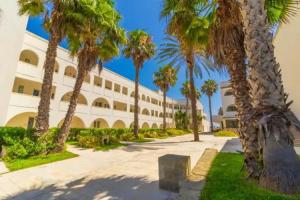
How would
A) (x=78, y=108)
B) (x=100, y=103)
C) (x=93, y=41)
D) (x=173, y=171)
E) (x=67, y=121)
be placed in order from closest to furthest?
1. (x=173, y=171)
2. (x=67, y=121)
3. (x=93, y=41)
4. (x=78, y=108)
5. (x=100, y=103)

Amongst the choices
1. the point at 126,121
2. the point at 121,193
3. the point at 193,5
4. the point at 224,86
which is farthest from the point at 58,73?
the point at 224,86

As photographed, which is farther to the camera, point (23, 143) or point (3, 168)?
point (23, 143)

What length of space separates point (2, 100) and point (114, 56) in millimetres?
10254

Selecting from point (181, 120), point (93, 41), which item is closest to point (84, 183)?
point (93, 41)

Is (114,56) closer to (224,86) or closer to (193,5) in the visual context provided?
(193,5)

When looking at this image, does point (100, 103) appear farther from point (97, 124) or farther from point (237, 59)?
point (237, 59)

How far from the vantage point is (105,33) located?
45.4 feet

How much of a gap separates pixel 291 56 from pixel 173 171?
17.4m

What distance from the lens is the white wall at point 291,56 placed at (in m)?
15.9

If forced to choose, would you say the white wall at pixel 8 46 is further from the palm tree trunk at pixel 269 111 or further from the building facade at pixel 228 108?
the building facade at pixel 228 108

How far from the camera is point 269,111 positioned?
14.0 feet

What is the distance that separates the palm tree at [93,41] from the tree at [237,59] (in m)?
8.48

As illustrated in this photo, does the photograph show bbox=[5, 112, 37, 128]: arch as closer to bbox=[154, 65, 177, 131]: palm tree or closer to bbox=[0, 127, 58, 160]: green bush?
bbox=[0, 127, 58, 160]: green bush

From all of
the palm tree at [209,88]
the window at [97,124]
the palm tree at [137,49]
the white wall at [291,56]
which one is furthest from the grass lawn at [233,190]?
the palm tree at [209,88]
